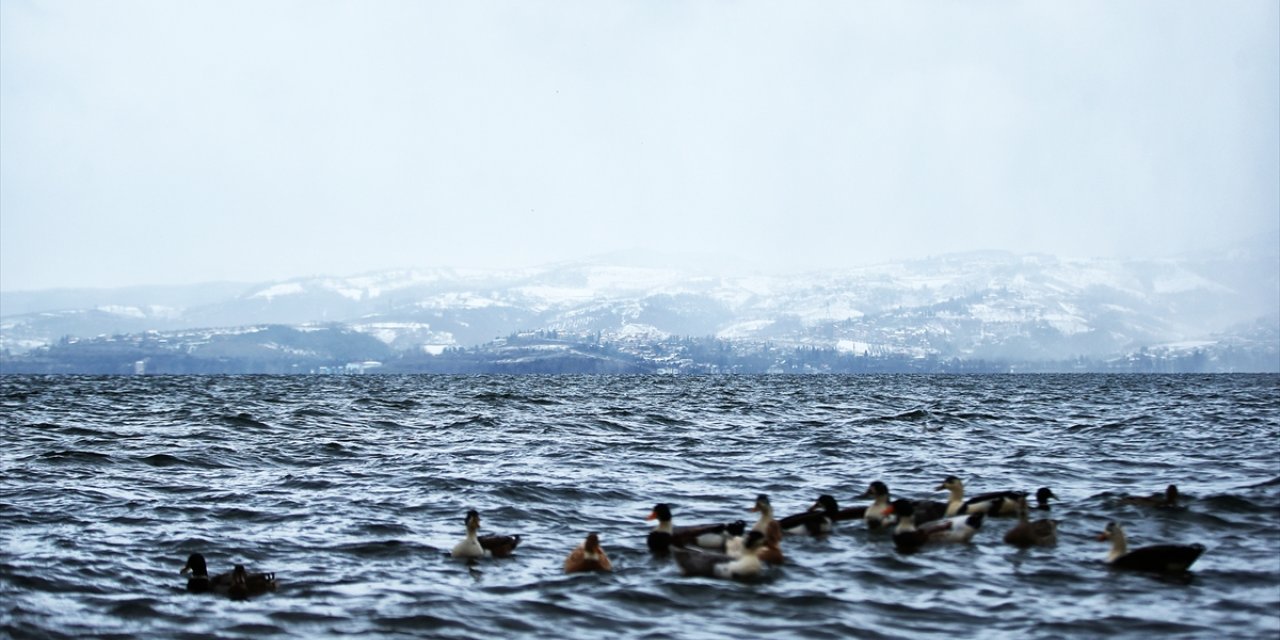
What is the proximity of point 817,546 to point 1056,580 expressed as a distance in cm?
440

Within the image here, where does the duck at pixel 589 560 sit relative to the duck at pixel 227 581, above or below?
above

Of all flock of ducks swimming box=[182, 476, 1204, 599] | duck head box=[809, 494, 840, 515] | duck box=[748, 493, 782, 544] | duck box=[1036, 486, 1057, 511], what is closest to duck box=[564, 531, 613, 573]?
flock of ducks swimming box=[182, 476, 1204, 599]

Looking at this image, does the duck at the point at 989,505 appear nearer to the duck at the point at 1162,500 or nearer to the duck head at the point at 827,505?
the duck head at the point at 827,505

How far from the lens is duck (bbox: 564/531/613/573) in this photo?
17.0 metres

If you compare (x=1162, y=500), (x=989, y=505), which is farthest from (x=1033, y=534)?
(x=1162, y=500)

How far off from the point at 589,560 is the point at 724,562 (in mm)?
2082

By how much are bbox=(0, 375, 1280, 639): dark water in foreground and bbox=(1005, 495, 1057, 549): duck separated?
28 cm

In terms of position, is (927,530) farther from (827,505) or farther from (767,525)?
(767,525)

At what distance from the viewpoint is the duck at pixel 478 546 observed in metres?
18.3

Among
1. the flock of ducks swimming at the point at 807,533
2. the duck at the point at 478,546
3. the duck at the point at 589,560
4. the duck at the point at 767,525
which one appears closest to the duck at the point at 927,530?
the flock of ducks swimming at the point at 807,533

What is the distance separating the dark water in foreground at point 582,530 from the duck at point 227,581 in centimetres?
28

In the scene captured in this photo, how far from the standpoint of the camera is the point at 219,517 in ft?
73.4

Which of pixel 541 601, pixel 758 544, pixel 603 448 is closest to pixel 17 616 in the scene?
pixel 541 601

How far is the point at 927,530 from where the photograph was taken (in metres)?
19.4
